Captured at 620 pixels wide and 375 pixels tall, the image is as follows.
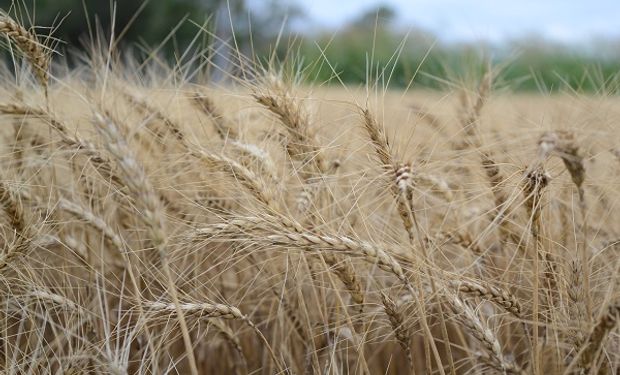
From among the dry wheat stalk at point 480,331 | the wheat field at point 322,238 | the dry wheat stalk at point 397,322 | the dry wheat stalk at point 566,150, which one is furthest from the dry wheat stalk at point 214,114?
the dry wheat stalk at point 566,150

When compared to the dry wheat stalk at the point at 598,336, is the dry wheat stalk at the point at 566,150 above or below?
above

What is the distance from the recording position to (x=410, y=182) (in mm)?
1166

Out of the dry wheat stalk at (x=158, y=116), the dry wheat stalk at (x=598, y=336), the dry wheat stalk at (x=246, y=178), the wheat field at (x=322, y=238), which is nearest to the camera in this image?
the dry wheat stalk at (x=598, y=336)

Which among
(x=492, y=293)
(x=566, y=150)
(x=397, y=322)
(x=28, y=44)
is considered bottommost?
(x=397, y=322)

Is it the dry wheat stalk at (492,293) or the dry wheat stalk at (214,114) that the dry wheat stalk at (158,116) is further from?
the dry wheat stalk at (492,293)

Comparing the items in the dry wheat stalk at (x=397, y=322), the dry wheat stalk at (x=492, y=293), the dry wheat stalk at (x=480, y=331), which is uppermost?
the dry wheat stalk at (x=492, y=293)

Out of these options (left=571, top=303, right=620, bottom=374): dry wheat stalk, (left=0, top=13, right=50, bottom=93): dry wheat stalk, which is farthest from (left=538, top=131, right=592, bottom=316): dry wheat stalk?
Answer: (left=0, top=13, right=50, bottom=93): dry wheat stalk

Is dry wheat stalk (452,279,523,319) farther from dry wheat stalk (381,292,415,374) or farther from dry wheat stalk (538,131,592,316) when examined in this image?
dry wheat stalk (538,131,592,316)

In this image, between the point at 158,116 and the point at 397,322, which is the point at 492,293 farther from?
the point at 158,116

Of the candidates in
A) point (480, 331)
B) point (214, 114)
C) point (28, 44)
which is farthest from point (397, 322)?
point (28, 44)

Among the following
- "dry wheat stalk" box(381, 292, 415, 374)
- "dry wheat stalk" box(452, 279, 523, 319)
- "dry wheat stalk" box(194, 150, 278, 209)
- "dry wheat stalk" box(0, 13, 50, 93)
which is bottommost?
"dry wheat stalk" box(381, 292, 415, 374)

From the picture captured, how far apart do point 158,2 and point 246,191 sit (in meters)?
13.7

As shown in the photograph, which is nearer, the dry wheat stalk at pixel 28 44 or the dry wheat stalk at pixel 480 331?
the dry wheat stalk at pixel 480 331

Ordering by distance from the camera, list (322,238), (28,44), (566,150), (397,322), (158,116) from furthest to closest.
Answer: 1. (158,116)
2. (28,44)
3. (397,322)
4. (322,238)
5. (566,150)
